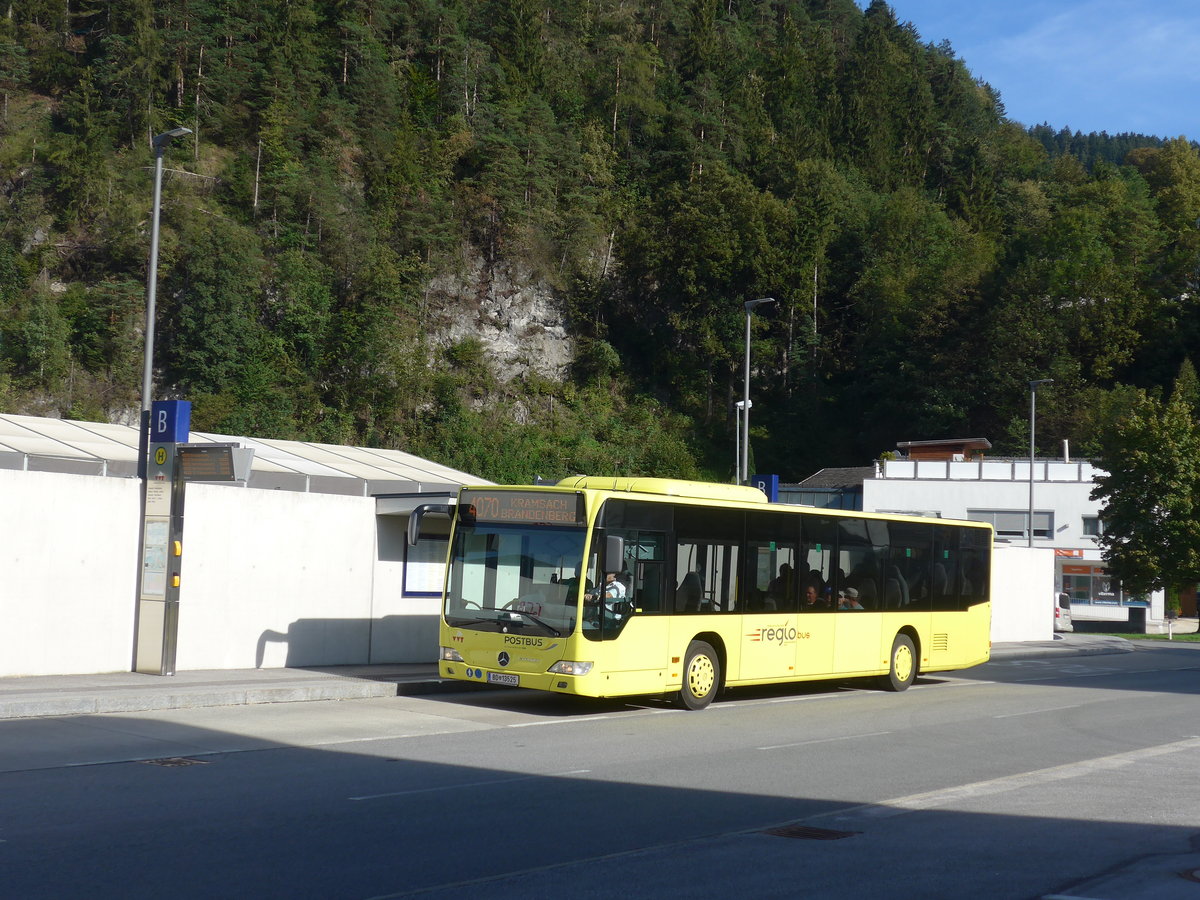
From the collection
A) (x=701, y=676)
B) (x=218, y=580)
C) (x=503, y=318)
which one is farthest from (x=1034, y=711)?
(x=503, y=318)

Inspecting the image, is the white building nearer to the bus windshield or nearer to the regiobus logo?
the regiobus logo

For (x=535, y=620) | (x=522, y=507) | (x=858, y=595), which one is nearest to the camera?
(x=535, y=620)

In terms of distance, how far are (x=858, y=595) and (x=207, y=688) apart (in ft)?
32.9

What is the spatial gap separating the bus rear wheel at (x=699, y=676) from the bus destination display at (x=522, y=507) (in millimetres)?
2668

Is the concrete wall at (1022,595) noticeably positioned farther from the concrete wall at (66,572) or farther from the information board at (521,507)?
the concrete wall at (66,572)

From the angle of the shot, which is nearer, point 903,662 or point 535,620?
point 535,620

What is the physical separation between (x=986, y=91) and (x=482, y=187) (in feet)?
262

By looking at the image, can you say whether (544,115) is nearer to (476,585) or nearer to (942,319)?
(942,319)

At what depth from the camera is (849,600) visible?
61.5 feet

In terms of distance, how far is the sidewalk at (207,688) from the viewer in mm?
13016

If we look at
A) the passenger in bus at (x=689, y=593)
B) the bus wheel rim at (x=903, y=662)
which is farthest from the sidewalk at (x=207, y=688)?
the bus wheel rim at (x=903, y=662)

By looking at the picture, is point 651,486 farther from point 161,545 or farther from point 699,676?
point 161,545

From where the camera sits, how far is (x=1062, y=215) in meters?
90.2

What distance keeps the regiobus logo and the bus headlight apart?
133 inches
